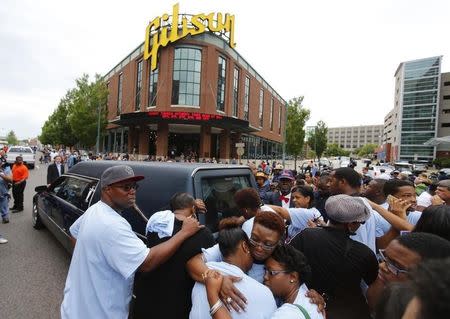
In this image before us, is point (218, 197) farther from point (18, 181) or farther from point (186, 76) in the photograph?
point (186, 76)

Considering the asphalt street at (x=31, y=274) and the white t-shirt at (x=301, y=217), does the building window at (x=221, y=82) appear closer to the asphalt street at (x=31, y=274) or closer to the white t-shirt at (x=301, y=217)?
the asphalt street at (x=31, y=274)

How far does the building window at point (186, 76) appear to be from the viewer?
31.9m

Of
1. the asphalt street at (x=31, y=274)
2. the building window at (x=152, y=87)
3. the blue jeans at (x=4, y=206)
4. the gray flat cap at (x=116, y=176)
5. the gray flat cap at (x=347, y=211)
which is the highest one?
the building window at (x=152, y=87)

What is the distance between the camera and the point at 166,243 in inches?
75.8

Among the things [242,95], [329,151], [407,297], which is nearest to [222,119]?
[242,95]

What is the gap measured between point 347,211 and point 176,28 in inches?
1258

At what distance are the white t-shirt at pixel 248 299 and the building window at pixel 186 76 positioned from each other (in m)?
31.3

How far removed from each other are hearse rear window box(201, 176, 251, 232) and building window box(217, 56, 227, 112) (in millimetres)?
30878

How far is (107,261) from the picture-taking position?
2041 millimetres

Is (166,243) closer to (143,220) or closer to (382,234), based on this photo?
(143,220)

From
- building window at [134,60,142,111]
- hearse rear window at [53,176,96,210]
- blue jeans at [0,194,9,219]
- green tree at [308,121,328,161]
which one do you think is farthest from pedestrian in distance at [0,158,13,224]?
green tree at [308,121,328,161]

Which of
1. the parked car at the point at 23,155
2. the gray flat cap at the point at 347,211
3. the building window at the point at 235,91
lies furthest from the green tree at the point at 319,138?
the gray flat cap at the point at 347,211

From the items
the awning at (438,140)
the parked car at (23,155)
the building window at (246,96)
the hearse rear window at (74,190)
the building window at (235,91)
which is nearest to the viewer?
the hearse rear window at (74,190)

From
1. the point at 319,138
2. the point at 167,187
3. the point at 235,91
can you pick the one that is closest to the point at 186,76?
the point at 235,91
